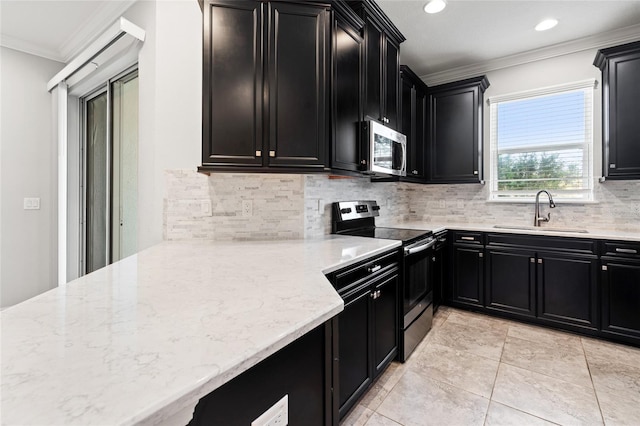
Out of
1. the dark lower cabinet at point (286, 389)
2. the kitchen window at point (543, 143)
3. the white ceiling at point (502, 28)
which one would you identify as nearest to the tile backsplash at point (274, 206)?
the kitchen window at point (543, 143)

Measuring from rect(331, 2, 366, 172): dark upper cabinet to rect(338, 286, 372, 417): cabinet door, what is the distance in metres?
0.91

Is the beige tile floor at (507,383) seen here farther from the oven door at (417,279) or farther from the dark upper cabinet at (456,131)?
the dark upper cabinet at (456,131)

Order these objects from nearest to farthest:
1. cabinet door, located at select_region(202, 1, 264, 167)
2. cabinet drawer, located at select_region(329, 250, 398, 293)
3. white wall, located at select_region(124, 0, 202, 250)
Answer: cabinet drawer, located at select_region(329, 250, 398, 293) → cabinet door, located at select_region(202, 1, 264, 167) → white wall, located at select_region(124, 0, 202, 250)

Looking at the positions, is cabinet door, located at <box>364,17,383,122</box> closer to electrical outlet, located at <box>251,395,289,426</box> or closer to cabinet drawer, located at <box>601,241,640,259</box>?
electrical outlet, located at <box>251,395,289,426</box>

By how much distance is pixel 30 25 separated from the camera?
2674 millimetres

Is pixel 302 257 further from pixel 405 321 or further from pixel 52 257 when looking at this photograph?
pixel 52 257

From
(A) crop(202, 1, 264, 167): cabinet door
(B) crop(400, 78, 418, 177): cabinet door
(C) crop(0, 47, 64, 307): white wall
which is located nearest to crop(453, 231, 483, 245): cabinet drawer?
(B) crop(400, 78, 418, 177): cabinet door

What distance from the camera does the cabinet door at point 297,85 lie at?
1820 mm

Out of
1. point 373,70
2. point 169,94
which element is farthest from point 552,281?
point 169,94

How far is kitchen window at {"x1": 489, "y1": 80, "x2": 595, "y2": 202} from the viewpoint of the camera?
3.04 metres

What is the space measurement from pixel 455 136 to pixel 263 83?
100 inches

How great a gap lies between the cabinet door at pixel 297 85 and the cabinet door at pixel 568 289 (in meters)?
2.45

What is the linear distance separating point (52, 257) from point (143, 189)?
204 cm

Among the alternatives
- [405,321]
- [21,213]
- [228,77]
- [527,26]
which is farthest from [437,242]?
[21,213]
